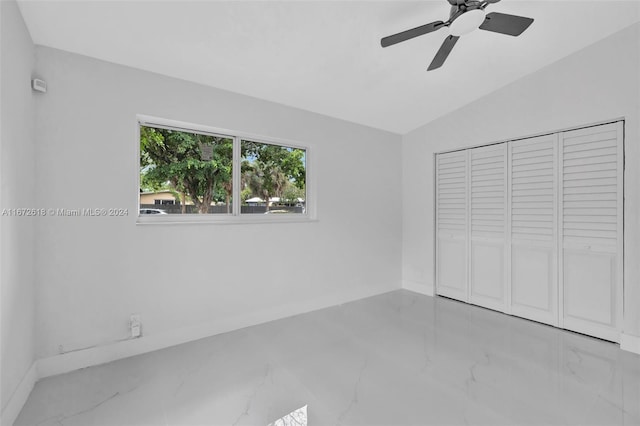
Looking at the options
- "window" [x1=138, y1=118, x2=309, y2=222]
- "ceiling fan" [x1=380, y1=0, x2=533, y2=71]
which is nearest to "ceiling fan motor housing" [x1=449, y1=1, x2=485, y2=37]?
"ceiling fan" [x1=380, y1=0, x2=533, y2=71]

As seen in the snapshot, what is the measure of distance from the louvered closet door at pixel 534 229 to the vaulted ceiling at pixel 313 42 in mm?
823

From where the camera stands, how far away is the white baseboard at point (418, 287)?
407cm

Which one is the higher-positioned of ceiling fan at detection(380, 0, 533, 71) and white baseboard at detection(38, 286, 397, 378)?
ceiling fan at detection(380, 0, 533, 71)

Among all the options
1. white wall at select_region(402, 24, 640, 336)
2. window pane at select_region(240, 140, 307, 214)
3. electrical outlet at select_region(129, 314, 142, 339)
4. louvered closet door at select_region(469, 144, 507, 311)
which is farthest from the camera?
louvered closet door at select_region(469, 144, 507, 311)

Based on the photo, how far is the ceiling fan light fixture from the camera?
179 cm

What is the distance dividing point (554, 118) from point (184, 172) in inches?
139

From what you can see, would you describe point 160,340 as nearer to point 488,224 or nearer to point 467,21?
point 467,21

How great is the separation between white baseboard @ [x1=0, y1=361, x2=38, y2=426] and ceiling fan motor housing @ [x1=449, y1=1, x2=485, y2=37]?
3300 millimetres

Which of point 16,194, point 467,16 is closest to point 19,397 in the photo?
point 16,194

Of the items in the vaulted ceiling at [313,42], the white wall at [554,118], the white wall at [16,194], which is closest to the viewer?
the white wall at [16,194]

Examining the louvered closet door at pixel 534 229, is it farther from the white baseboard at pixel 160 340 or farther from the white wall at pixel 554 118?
the white baseboard at pixel 160 340

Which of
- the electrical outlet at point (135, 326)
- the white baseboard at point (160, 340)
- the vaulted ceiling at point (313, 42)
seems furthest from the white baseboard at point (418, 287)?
Result: the electrical outlet at point (135, 326)

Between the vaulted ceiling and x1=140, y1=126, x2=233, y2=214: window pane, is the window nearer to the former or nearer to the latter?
x1=140, y1=126, x2=233, y2=214: window pane

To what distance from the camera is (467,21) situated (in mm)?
1847
